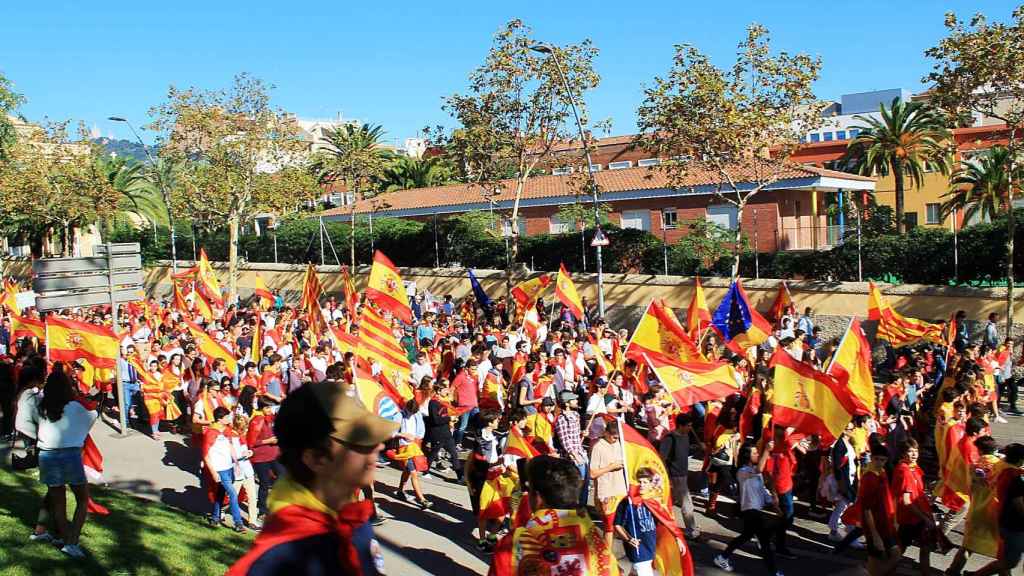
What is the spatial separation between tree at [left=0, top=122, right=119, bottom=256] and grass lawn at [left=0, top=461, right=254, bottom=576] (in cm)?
3342

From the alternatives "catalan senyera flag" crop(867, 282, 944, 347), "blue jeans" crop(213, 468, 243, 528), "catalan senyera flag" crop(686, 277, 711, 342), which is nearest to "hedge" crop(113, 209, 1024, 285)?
"catalan senyera flag" crop(867, 282, 944, 347)

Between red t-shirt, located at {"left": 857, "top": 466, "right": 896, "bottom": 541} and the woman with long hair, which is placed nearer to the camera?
the woman with long hair

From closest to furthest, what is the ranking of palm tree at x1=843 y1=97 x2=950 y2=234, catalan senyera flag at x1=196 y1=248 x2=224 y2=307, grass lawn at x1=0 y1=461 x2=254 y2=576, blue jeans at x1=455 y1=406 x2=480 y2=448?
grass lawn at x1=0 y1=461 x2=254 y2=576
blue jeans at x1=455 y1=406 x2=480 y2=448
catalan senyera flag at x1=196 y1=248 x2=224 y2=307
palm tree at x1=843 y1=97 x2=950 y2=234

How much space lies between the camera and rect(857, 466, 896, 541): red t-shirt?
7.85 m

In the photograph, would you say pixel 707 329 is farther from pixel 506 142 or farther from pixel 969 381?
pixel 506 142

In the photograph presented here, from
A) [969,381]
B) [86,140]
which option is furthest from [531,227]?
[969,381]

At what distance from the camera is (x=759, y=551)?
9453 millimetres

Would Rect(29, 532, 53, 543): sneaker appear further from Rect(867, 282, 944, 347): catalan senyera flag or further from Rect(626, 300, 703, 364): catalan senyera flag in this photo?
Rect(867, 282, 944, 347): catalan senyera flag

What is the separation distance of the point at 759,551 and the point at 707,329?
27.3ft

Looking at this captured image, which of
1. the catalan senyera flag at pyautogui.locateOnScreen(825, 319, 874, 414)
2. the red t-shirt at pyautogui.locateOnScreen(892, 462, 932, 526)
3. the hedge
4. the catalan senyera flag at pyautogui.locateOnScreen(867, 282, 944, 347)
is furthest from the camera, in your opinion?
the hedge

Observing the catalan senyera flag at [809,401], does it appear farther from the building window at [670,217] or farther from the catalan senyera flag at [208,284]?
the building window at [670,217]

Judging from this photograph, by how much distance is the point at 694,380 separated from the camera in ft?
36.5

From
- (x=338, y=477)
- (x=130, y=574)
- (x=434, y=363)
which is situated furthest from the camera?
Answer: (x=434, y=363)

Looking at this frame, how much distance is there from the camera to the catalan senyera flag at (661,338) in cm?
1256
